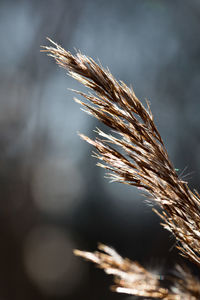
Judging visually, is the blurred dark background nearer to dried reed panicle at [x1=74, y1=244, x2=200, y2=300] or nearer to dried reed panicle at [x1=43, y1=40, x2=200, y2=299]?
dried reed panicle at [x1=43, y1=40, x2=200, y2=299]

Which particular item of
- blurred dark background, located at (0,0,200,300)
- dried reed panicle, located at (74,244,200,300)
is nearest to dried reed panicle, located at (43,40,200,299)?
dried reed panicle, located at (74,244,200,300)

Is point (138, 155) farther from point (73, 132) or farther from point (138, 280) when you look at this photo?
point (73, 132)

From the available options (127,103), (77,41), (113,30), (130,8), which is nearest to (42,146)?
(77,41)

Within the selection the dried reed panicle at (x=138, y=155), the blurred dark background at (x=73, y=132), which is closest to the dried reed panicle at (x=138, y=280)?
the dried reed panicle at (x=138, y=155)

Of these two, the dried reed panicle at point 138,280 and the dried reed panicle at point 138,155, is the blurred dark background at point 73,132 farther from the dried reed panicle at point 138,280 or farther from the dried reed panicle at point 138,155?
the dried reed panicle at point 138,280

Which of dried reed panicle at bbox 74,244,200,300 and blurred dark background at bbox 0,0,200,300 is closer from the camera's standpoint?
dried reed panicle at bbox 74,244,200,300

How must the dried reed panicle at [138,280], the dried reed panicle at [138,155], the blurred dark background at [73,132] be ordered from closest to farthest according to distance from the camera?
the dried reed panicle at [138,280]
the dried reed panicle at [138,155]
the blurred dark background at [73,132]
